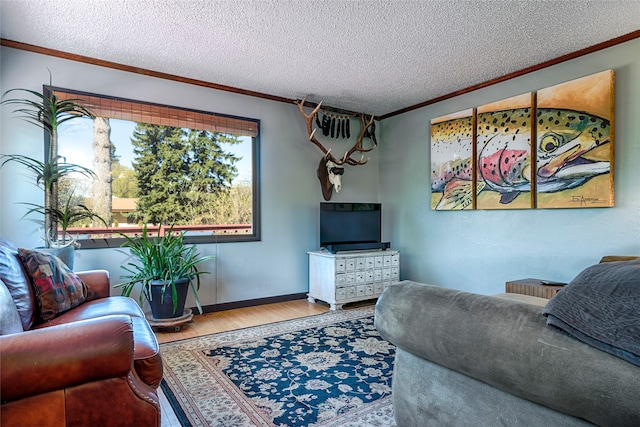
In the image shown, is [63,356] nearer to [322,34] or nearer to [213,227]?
[322,34]

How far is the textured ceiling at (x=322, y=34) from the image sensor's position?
7.77ft

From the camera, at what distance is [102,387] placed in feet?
3.86

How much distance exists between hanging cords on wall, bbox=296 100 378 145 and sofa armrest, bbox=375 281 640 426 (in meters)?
3.42

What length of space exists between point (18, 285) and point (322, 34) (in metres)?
2.51

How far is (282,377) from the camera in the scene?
2182 millimetres

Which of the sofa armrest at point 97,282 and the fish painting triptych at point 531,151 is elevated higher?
the fish painting triptych at point 531,151

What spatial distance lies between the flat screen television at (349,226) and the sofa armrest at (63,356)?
114 inches

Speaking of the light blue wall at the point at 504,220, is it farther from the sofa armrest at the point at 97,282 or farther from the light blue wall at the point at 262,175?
the sofa armrest at the point at 97,282

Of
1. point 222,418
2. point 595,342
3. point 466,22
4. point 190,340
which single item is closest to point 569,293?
point 595,342

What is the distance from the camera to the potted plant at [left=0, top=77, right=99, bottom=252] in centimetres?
280

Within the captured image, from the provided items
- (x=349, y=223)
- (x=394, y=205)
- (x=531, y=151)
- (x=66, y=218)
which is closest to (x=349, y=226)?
(x=349, y=223)

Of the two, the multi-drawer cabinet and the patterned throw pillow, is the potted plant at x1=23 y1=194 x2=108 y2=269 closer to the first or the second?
the patterned throw pillow
